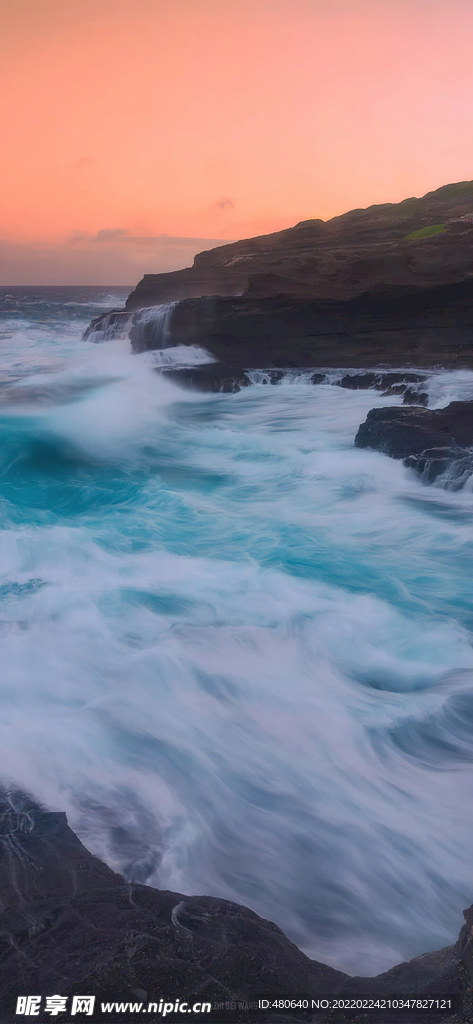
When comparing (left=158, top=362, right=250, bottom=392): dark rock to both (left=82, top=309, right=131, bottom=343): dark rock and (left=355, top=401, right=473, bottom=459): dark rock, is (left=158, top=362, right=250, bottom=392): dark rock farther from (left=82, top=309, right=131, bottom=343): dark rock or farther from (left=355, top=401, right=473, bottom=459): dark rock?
(left=82, top=309, right=131, bottom=343): dark rock

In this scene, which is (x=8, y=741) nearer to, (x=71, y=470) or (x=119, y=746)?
(x=119, y=746)

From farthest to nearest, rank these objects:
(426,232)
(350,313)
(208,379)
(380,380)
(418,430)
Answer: (426,232)
(350,313)
(208,379)
(380,380)
(418,430)

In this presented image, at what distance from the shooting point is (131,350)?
21500mm

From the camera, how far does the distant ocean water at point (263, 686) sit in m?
3.14

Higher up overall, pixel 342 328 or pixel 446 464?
pixel 342 328

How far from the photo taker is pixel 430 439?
8969mm

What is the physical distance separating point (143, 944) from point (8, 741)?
220 centimetres

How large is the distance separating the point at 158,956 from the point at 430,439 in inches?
323

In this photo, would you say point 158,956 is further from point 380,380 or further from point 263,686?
point 380,380

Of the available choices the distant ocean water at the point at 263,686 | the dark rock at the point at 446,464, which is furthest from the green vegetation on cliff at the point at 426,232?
the dark rock at the point at 446,464

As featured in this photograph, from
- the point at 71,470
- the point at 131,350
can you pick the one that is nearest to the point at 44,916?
the point at 71,470

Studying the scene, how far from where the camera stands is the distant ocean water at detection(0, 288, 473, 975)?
3144 millimetres

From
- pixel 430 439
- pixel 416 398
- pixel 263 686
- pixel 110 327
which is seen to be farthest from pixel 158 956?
pixel 110 327

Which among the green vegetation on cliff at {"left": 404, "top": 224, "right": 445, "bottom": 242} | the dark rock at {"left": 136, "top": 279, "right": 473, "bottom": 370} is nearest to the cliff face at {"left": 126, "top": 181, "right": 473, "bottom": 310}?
the green vegetation on cliff at {"left": 404, "top": 224, "right": 445, "bottom": 242}
